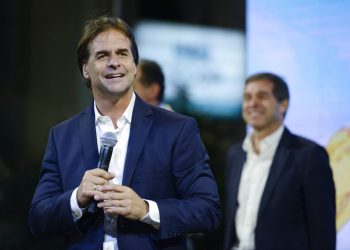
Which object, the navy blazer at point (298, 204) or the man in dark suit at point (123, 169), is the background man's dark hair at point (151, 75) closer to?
the navy blazer at point (298, 204)

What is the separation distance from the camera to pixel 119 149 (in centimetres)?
249

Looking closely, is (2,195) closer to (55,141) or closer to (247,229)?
(247,229)

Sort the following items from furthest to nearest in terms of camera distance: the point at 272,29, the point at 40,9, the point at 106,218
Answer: the point at 40,9 → the point at 272,29 → the point at 106,218

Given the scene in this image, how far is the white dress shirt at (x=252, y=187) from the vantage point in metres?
4.18

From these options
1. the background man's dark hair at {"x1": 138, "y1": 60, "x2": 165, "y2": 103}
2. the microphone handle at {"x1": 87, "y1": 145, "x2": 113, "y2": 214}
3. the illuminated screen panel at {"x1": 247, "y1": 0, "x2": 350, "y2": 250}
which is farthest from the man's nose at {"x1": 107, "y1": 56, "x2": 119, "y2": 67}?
the illuminated screen panel at {"x1": 247, "y1": 0, "x2": 350, "y2": 250}

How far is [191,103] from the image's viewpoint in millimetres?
6406

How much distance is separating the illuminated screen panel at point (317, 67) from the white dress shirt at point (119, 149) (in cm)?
226

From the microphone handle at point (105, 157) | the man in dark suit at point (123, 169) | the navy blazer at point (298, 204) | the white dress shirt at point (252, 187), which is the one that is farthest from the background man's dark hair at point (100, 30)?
the white dress shirt at point (252, 187)

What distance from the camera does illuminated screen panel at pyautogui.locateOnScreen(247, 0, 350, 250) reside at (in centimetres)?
448

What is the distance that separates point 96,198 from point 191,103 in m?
4.22

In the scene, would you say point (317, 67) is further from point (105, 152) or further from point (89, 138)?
point (105, 152)

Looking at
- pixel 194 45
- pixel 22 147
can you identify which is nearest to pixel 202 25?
pixel 194 45

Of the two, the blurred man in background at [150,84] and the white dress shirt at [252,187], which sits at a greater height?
the blurred man in background at [150,84]

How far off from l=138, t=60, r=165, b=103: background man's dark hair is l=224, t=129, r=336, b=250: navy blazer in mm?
957
